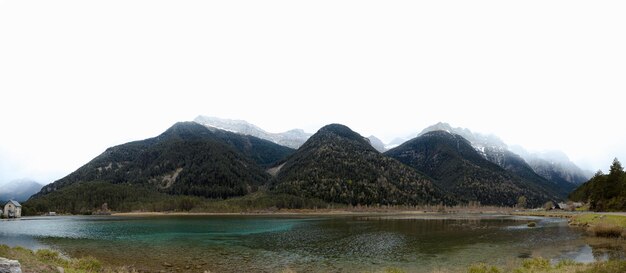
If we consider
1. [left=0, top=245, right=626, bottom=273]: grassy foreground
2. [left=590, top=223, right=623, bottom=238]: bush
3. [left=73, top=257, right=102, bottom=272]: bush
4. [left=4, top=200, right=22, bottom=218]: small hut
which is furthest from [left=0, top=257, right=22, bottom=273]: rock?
[left=4, top=200, right=22, bottom=218]: small hut

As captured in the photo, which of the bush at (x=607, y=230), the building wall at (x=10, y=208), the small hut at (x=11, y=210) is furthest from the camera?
the small hut at (x=11, y=210)

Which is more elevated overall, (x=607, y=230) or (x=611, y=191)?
(x=611, y=191)

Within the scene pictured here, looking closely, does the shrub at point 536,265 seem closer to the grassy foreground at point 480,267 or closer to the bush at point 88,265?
the grassy foreground at point 480,267

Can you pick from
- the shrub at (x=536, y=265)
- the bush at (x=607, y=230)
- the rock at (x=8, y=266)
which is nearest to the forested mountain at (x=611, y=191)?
the bush at (x=607, y=230)

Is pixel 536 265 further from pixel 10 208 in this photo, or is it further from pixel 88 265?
pixel 10 208

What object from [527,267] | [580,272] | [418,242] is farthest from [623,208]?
[580,272]

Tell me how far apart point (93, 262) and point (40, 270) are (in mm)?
12562

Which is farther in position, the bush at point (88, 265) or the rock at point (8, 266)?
the bush at point (88, 265)

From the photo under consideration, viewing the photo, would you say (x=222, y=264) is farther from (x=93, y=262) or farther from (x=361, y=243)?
(x=361, y=243)

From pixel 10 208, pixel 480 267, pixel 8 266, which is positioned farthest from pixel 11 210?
pixel 480 267

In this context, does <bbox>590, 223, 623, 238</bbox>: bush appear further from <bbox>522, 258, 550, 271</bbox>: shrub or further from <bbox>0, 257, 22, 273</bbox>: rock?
<bbox>0, 257, 22, 273</bbox>: rock

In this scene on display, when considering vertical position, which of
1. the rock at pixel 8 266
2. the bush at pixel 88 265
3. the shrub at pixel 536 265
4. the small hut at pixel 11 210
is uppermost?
the rock at pixel 8 266

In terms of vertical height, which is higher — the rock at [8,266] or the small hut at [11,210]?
the rock at [8,266]

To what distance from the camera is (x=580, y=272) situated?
25.2 m
